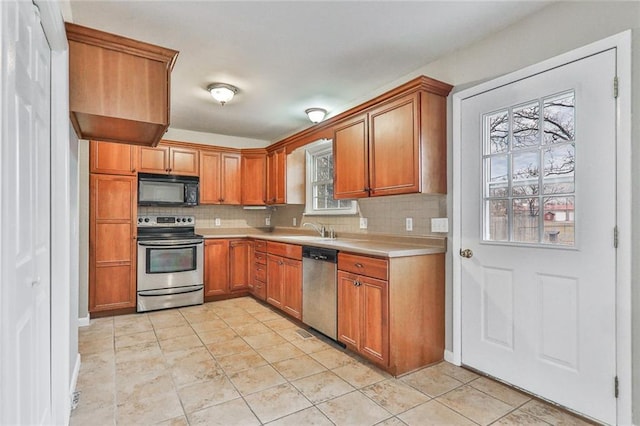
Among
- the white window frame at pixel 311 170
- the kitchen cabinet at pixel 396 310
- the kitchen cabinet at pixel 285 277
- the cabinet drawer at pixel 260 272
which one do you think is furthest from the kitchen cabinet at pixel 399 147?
the cabinet drawer at pixel 260 272

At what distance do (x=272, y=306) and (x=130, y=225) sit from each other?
1.99 meters

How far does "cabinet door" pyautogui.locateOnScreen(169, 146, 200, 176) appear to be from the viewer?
4.69 meters

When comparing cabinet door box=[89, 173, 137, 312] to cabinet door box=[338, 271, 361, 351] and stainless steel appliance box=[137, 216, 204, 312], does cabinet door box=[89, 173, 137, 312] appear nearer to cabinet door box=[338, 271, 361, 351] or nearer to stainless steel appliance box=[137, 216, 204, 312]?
stainless steel appliance box=[137, 216, 204, 312]

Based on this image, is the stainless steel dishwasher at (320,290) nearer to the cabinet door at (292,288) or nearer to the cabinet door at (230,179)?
→ the cabinet door at (292,288)

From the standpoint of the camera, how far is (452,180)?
8.93 ft

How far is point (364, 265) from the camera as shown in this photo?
8.93ft

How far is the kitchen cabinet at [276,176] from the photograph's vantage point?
15.8 feet

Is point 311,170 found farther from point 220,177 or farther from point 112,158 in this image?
point 112,158

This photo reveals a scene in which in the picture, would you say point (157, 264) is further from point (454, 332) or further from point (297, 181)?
point (454, 332)

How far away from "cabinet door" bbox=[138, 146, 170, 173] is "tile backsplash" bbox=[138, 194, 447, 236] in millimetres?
566

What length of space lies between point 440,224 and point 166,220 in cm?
366

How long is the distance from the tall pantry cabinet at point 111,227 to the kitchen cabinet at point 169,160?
7.6 inches

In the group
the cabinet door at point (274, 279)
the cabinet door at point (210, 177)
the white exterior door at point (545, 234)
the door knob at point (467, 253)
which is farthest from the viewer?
the cabinet door at point (210, 177)

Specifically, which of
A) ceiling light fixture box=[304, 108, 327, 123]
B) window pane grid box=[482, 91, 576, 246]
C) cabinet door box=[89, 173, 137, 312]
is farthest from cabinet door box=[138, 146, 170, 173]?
window pane grid box=[482, 91, 576, 246]
